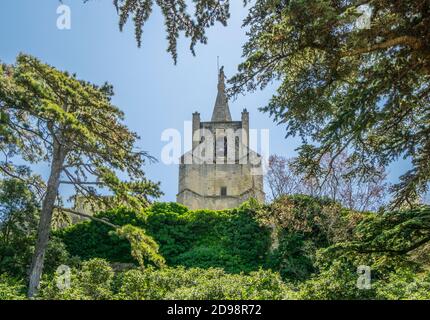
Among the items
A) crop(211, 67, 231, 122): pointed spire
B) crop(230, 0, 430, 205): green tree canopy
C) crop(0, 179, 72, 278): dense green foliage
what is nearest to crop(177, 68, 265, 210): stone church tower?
crop(211, 67, 231, 122): pointed spire

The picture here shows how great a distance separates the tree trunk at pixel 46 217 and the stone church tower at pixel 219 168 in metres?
23.1

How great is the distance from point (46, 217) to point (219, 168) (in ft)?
85.8

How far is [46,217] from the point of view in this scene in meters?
14.8

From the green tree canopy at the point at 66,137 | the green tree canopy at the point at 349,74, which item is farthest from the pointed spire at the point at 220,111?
the green tree canopy at the point at 349,74

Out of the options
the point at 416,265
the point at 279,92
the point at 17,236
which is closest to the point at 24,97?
the point at 17,236

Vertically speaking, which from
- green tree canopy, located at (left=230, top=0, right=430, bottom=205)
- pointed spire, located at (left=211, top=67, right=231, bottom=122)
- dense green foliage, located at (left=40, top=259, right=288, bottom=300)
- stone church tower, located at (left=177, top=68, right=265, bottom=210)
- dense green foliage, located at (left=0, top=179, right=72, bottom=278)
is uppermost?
pointed spire, located at (left=211, top=67, right=231, bottom=122)

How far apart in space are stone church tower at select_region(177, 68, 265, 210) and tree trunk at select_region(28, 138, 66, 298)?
75.8 feet

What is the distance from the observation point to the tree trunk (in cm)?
1376

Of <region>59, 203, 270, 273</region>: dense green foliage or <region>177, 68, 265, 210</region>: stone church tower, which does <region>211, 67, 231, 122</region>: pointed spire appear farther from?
<region>59, 203, 270, 273</region>: dense green foliage

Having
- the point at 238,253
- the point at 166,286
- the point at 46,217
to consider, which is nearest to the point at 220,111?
the point at 238,253

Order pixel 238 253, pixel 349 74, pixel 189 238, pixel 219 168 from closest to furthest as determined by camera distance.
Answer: pixel 349 74 → pixel 238 253 → pixel 189 238 → pixel 219 168

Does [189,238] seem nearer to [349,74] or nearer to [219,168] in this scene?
[349,74]

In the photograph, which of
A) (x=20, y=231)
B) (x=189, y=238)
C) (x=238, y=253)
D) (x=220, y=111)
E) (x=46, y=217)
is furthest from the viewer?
(x=220, y=111)

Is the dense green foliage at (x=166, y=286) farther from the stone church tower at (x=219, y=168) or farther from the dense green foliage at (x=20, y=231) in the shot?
the stone church tower at (x=219, y=168)
